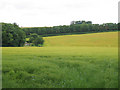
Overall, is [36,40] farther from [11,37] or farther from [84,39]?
[84,39]

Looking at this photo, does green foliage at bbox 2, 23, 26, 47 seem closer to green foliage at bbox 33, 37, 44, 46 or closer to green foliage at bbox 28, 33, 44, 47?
green foliage at bbox 28, 33, 44, 47

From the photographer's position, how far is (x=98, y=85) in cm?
664

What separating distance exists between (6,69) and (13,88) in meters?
2.08

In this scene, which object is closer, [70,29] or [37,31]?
[37,31]

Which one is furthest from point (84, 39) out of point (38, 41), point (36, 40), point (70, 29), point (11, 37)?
point (11, 37)

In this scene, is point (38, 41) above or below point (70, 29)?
below

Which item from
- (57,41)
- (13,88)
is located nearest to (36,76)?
(13,88)

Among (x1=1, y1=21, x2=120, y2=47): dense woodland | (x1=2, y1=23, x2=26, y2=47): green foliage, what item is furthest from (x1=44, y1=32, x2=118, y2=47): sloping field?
(x1=2, y1=23, x2=26, y2=47): green foliage

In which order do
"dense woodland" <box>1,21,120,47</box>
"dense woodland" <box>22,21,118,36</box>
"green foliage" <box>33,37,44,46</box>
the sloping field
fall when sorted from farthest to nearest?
"dense woodland" <box>22,21,118,36</box> → the sloping field → "green foliage" <box>33,37,44,46</box> → "dense woodland" <box>1,21,120,47</box>

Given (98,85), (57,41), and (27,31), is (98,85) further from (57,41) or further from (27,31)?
(27,31)

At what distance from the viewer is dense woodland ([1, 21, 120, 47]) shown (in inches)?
1958

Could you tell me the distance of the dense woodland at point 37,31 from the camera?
49737mm

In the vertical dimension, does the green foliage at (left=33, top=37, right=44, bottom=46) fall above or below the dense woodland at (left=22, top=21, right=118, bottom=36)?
below

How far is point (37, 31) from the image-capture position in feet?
191
